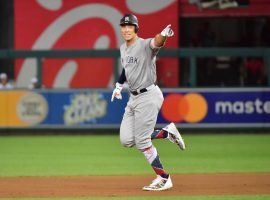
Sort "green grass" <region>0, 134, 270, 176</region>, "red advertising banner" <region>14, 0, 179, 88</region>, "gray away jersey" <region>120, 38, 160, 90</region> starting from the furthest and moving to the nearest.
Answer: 1. "red advertising banner" <region>14, 0, 179, 88</region>
2. "green grass" <region>0, 134, 270, 176</region>
3. "gray away jersey" <region>120, 38, 160, 90</region>

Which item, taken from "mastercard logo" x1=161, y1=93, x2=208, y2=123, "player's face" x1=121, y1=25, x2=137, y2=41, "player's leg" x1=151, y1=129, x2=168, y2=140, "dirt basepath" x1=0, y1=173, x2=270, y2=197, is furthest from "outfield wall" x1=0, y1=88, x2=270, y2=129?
"player's face" x1=121, y1=25, x2=137, y2=41

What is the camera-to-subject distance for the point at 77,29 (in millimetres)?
24156

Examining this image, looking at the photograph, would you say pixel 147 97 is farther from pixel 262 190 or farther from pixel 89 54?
pixel 89 54

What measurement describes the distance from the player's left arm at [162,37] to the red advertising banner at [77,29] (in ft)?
45.5

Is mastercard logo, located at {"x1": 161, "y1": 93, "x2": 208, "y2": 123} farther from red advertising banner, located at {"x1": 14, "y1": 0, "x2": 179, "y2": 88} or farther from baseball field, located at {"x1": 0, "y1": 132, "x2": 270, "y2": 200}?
red advertising banner, located at {"x1": 14, "y1": 0, "x2": 179, "y2": 88}

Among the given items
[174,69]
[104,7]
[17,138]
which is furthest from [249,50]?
[17,138]

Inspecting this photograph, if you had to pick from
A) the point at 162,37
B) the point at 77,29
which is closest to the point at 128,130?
the point at 162,37

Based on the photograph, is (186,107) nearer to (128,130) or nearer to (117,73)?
(117,73)

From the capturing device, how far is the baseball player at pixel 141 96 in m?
10.2

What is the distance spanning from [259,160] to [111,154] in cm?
298

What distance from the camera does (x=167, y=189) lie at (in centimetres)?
1033

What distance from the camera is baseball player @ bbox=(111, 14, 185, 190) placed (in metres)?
10.2

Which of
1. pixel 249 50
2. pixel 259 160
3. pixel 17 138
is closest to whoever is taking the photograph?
pixel 259 160

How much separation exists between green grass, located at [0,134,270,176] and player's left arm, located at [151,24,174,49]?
316cm
